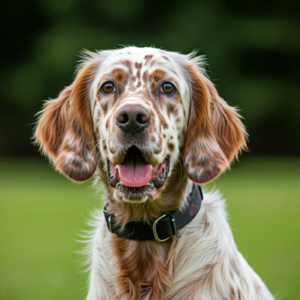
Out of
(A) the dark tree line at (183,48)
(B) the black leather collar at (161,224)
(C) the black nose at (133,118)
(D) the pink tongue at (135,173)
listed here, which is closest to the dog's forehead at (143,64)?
(C) the black nose at (133,118)

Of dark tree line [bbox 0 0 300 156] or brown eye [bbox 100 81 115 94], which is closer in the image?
brown eye [bbox 100 81 115 94]

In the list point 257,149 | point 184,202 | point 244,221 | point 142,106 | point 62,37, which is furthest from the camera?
point 257,149

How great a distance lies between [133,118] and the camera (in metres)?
2.21

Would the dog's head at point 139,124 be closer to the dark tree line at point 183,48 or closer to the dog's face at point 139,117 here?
the dog's face at point 139,117

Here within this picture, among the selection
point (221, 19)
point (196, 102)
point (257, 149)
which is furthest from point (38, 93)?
→ point (196, 102)

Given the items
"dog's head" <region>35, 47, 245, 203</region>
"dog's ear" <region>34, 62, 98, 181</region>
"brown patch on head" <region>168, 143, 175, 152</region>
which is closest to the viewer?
"dog's head" <region>35, 47, 245, 203</region>

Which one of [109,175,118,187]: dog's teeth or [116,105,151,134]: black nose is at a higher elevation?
[116,105,151,134]: black nose

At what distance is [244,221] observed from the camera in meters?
7.85

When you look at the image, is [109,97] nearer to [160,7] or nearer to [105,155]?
[105,155]

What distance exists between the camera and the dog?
2322mm

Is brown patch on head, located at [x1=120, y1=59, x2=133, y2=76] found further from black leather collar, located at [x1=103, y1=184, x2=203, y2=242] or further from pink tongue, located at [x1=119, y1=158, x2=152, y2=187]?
black leather collar, located at [x1=103, y1=184, x2=203, y2=242]

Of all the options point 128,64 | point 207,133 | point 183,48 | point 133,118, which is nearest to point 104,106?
point 128,64

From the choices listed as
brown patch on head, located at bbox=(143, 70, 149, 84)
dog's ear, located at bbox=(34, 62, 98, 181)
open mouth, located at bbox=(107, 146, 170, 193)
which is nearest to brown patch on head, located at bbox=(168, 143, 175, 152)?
open mouth, located at bbox=(107, 146, 170, 193)

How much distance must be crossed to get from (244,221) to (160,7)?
11.7m
